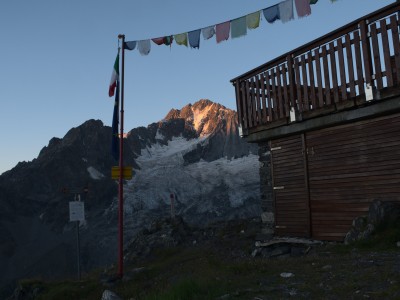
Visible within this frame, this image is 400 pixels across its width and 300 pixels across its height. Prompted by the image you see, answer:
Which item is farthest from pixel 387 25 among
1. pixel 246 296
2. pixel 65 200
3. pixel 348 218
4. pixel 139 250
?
pixel 65 200

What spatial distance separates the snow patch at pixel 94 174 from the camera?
14515 cm

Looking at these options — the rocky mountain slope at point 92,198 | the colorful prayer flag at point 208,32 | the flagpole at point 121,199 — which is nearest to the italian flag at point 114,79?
the flagpole at point 121,199

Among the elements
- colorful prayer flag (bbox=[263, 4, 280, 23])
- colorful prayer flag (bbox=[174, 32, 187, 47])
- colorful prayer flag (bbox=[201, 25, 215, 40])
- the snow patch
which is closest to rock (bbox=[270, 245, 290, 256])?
colorful prayer flag (bbox=[263, 4, 280, 23])

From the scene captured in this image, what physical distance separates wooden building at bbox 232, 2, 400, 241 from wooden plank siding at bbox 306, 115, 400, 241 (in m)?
0.03

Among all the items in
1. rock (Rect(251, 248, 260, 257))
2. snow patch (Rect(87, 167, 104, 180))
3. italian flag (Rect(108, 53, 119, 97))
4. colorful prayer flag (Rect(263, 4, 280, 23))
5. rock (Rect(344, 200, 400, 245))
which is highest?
snow patch (Rect(87, 167, 104, 180))

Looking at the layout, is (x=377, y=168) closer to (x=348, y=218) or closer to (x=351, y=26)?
(x=348, y=218)

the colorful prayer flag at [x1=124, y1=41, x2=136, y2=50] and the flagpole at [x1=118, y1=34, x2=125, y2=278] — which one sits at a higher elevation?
the colorful prayer flag at [x1=124, y1=41, x2=136, y2=50]

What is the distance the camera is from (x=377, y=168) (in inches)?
419

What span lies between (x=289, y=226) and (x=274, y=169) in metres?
1.90

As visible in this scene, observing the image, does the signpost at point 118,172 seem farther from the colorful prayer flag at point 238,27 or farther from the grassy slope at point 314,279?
the colorful prayer flag at point 238,27

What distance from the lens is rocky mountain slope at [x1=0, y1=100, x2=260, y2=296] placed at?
9425 centimetres

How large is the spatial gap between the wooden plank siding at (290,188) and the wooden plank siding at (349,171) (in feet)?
1.12

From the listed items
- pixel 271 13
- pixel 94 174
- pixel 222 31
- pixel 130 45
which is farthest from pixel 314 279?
pixel 94 174

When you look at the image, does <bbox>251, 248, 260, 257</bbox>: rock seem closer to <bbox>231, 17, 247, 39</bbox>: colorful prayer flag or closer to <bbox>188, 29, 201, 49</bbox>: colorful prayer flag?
<bbox>231, 17, 247, 39</bbox>: colorful prayer flag
